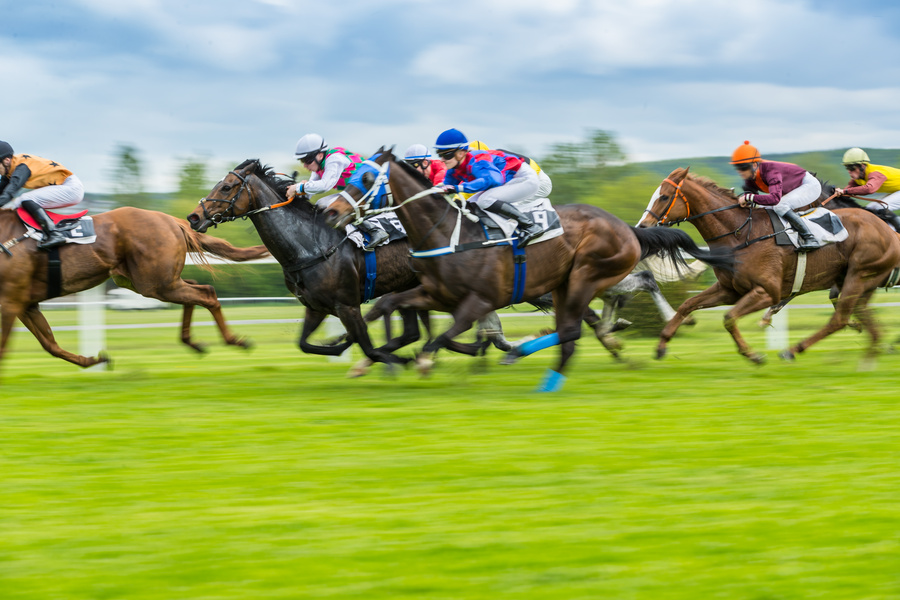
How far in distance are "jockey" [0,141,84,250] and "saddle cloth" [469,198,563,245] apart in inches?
127

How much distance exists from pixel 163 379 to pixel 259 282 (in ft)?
29.9

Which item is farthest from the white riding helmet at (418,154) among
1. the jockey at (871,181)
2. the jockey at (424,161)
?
the jockey at (871,181)

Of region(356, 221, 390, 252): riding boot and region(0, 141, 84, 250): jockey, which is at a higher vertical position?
region(0, 141, 84, 250): jockey

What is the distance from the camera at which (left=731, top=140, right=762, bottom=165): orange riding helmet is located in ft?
26.6

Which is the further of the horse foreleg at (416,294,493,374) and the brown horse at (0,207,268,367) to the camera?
the brown horse at (0,207,268,367)

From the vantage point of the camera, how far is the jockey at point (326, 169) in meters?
7.27

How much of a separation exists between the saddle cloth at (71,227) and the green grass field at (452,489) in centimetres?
113

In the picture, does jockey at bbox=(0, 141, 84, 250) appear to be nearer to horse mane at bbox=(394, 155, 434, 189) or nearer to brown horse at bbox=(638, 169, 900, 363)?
horse mane at bbox=(394, 155, 434, 189)

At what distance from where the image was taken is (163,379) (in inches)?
305

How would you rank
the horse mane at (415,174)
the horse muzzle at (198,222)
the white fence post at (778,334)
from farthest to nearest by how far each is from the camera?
1. the white fence post at (778,334)
2. the horse muzzle at (198,222)
3. the horse mane at (415,174)

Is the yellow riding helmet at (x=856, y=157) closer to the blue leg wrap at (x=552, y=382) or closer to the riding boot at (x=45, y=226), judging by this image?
the blue leg wrap at (x=552, y=382)

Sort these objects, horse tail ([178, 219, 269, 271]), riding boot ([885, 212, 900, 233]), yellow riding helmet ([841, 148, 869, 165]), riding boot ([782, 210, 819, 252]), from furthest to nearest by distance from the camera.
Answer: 1. riding boot ([885, 212, 900, 233])
2. yellow riding helmet ([841, 148, 869, 165])
3. horse tail ([178, 219, 269, 271])
4. riding boot ([782, 210, 819, 252])

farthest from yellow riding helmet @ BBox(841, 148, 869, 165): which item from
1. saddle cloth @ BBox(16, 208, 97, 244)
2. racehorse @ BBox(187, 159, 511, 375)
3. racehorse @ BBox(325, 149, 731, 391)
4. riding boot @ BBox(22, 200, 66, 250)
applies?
riding boot @ BBox(22, 200, 66, 250)

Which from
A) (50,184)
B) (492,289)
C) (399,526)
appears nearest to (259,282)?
(50,184)
